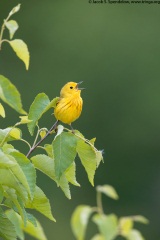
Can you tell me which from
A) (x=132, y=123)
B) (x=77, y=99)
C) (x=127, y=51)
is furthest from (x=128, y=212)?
(x=77, y=99)

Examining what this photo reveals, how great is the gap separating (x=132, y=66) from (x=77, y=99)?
1533 cm

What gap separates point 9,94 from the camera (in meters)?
2.50

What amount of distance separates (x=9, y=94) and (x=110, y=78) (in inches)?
604

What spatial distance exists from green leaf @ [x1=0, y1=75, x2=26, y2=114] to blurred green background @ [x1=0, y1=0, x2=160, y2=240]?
1327cm

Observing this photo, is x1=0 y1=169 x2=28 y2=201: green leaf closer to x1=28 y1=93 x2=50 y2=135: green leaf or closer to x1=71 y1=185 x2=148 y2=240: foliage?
x1=28 y1=93 x2=50 y2=135: green leaf

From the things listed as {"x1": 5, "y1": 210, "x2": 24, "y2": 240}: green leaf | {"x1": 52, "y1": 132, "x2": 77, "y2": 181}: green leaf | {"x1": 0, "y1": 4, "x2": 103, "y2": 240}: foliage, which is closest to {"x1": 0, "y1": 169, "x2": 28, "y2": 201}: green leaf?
{"x1": 0, "y1": 4, "x2": 103, "y2": 240}: foliage

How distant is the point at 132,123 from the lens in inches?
703

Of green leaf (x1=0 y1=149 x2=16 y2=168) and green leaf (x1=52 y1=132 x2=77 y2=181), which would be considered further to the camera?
green leaf (x1=52 y1=132 x2=77 y2=181)

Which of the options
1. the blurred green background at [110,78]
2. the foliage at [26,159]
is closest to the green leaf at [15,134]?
the foliage at [26,159]

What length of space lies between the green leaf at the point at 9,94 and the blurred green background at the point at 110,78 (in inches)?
523

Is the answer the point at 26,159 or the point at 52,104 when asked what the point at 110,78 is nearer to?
the point at 52,104

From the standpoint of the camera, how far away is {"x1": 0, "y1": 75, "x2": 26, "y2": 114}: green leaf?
2473mm

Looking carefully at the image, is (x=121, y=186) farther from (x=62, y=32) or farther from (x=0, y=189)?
(x=0, y=189)

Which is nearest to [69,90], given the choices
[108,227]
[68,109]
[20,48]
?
[68,109]
